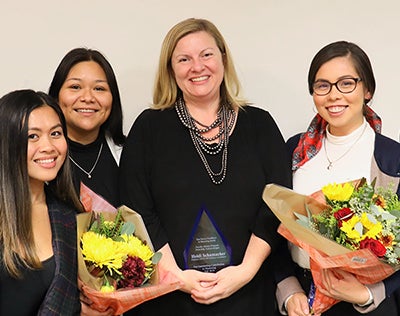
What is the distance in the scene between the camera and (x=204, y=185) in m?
1.92

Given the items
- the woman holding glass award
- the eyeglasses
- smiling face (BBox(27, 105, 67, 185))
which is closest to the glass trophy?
the woman holding glass award

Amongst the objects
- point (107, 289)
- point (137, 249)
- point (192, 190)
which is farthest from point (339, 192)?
point (107, 289)

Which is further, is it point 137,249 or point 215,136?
point 215,136

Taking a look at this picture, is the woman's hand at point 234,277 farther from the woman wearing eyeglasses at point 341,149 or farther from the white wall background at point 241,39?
the white wall background at point 241,39

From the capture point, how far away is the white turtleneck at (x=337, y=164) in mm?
1900

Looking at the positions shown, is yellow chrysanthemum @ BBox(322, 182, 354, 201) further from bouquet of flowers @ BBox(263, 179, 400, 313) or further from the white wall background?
the white wall background

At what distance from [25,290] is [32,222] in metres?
0.22

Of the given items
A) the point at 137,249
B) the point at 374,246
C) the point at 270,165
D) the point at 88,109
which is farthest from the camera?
the point at 88,109

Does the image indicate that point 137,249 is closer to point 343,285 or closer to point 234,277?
point 234,277

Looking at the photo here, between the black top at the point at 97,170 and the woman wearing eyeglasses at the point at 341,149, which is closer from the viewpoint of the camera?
the woman wearing eyeglasses at the point at 341,149

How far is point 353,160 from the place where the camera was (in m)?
1.92

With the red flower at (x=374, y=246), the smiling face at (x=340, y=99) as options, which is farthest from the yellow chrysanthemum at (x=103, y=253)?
the smiling face at (x=340, y=99)

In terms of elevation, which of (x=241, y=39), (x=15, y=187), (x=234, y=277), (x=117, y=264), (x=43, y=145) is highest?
(x=241, y=39)

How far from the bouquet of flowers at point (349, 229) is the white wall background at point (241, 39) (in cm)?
109
